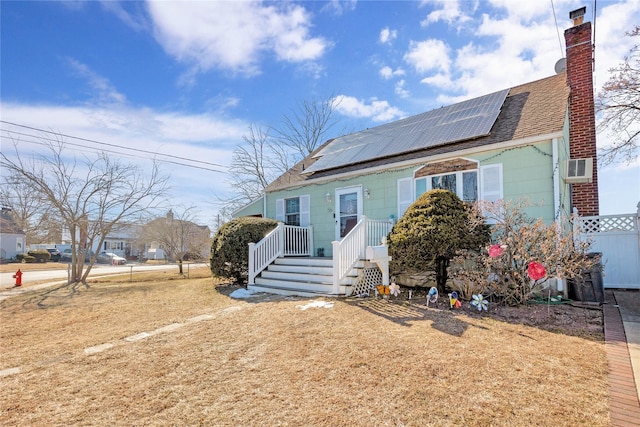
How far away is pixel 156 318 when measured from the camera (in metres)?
5.79

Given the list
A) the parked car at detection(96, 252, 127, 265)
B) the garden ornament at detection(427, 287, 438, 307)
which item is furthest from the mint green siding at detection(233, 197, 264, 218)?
the parked car at detection(96, 252, 127, 265)

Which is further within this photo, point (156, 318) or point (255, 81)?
point (255, 81)

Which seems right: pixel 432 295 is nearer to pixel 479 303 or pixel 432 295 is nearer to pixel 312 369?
pixel 479 303

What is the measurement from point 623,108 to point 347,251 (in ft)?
32.2

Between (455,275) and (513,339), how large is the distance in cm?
241

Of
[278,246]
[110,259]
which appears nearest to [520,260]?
[278,246]

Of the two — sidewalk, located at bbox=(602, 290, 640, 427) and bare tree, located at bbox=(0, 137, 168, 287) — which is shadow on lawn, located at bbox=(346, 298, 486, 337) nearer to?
sidewalk, located at bbox=(602, 290, 640, 427)

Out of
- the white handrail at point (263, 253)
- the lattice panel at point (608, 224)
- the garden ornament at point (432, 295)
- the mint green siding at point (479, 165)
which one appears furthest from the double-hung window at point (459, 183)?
the white handrail at point (263, 253)

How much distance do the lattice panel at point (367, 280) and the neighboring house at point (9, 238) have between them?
126ft

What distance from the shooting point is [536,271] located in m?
5.24

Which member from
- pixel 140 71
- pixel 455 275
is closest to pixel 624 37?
pixel 455 275

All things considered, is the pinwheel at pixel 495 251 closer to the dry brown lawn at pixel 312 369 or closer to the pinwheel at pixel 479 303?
the pinwheel at pixel 479 303

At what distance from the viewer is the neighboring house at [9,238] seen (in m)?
32.4

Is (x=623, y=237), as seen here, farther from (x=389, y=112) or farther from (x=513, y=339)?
(x=389, y=112)
